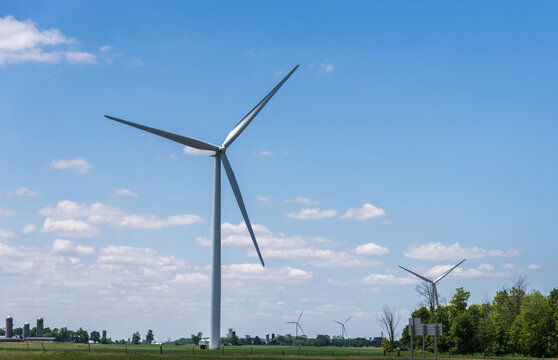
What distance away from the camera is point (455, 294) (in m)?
125

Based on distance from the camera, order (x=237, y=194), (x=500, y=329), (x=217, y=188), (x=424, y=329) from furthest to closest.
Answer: (x=500, y=329), (x=217, y=188), (x=237, y=194), (x=424, y=329)

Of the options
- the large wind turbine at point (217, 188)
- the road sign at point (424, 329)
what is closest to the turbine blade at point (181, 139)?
the large wind turbine at point (217, 188)

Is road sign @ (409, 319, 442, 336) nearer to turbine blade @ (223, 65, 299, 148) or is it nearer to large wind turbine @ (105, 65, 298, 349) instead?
large wind turbine @ (105, 65, 298, 349)

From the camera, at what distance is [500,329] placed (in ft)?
352

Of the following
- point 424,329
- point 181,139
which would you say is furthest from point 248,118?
point 424,329

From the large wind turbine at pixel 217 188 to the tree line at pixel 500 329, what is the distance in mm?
41610

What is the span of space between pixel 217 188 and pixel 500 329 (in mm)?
51783

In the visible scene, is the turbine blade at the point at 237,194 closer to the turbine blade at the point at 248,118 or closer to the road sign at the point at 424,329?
the turbine blade at the point at 248,118

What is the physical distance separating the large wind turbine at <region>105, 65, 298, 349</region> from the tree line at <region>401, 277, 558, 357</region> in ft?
137

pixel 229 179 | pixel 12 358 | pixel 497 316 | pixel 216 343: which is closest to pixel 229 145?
pixel 229 179

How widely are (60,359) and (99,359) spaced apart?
11.8 ft

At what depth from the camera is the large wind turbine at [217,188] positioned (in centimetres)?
8571

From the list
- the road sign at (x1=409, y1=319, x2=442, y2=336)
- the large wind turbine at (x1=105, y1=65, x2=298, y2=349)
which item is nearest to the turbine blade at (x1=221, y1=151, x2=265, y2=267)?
the large wind turbine at (x1=105, y1=65, x2=298, y2=349)

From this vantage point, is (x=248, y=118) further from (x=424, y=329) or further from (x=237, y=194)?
(x=424, y=329)
